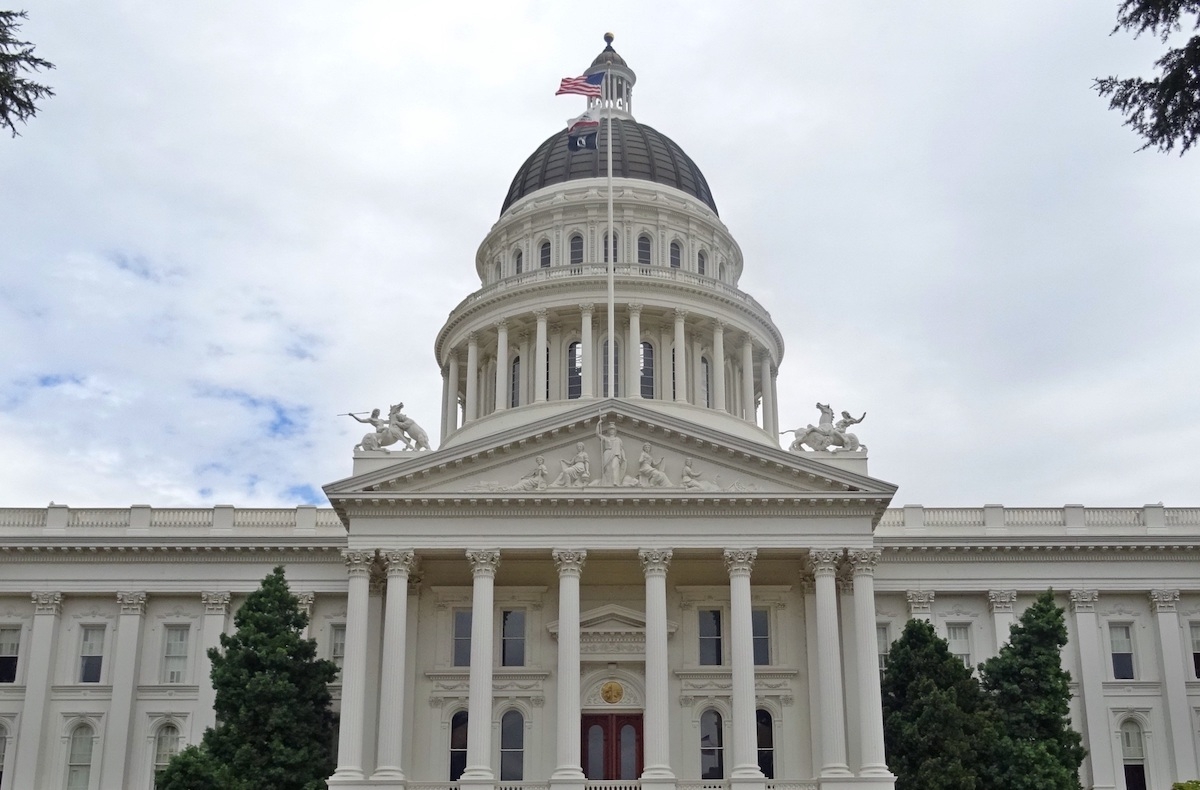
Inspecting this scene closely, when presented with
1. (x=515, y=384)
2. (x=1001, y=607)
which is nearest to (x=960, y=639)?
(x=1001, y=607)

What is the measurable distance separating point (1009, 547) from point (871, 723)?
456 inches

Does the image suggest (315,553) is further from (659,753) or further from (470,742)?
(659,753)

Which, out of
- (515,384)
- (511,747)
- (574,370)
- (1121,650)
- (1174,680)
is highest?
(574,370)

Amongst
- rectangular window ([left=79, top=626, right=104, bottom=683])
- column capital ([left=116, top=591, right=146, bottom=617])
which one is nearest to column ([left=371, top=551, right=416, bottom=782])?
column capital ([left=116, top=591, right=146, bottom=617])

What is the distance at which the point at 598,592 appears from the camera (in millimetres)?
43438

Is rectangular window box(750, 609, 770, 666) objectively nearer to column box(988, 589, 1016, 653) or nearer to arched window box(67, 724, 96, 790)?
column box(988, 589, 1016, 653)

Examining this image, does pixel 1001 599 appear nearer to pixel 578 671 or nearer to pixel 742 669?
pixel 742 669

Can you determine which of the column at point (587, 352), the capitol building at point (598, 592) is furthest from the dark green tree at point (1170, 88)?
the column at point (587, 352)

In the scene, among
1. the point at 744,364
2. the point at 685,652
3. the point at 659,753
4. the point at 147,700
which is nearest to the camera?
the point at 659,753

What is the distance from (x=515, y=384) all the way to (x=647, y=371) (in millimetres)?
5501

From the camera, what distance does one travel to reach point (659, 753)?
3794 cm

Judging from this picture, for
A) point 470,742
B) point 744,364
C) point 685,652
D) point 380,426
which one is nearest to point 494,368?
point 744,364

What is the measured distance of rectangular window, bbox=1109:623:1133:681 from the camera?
46719 mm

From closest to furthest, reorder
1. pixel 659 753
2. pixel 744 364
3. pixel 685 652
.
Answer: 1. pixel 659 753
2. pixel 685 652
3. pixel 744 364
